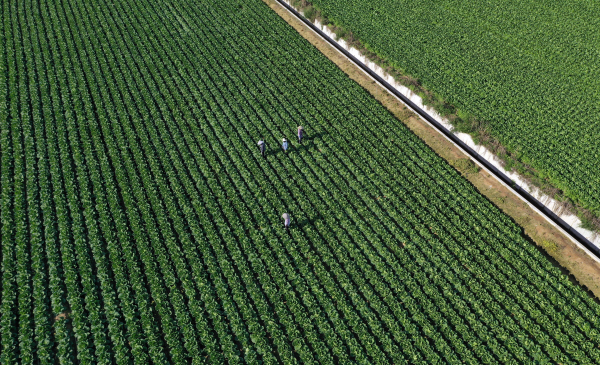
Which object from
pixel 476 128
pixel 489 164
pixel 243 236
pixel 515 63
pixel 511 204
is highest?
pixel 515 63

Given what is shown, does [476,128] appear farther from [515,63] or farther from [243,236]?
[243,236]

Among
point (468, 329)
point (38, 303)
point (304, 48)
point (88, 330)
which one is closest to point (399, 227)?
point (468, 329)

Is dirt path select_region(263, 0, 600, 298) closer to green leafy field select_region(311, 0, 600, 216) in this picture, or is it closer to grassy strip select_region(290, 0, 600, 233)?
grassy strip select_region(290, 0, 600, 233)

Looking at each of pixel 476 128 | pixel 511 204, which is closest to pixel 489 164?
pixel 476 128

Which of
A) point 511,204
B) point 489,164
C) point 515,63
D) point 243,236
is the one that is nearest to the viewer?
point 243,236

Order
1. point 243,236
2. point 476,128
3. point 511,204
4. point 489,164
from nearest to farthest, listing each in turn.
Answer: point 243,236 < point 511,204 < point 489,164 < point 476,128

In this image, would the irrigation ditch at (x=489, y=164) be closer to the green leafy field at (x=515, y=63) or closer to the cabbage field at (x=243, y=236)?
the green leafy field at (x=515, y=63)

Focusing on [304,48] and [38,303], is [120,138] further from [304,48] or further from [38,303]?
[304,48]

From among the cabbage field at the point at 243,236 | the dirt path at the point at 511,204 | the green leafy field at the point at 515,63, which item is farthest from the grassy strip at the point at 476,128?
the cabbage field at the point at 243,236
